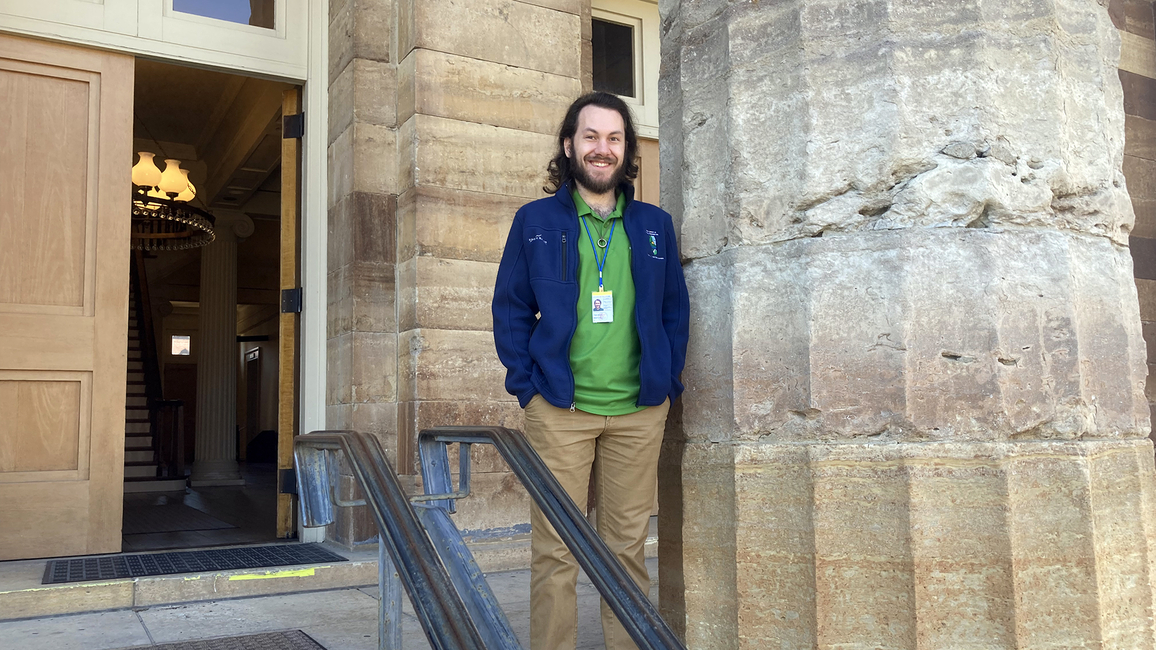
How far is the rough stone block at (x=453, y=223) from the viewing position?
4.79 metres

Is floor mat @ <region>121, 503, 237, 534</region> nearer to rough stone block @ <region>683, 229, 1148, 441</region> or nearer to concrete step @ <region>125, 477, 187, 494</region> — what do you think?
concrete step @ <region>125, 477, 187, 494</region>

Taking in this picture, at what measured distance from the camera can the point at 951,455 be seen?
2.03m

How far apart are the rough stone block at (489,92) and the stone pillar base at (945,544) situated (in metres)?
3.26

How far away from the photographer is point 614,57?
246 inches

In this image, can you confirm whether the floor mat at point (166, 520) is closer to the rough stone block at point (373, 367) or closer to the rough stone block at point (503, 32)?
the rough stone block at point (373, 367)

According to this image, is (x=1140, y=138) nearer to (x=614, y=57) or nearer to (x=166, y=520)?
(x=614, y=57)

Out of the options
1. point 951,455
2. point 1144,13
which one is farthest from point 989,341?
point 1144,13

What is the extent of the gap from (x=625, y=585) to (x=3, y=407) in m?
3.92

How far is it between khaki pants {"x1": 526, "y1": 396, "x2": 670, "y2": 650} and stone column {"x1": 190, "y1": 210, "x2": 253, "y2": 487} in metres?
9.09

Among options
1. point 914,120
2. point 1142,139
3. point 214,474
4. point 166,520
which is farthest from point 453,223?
point 214,474

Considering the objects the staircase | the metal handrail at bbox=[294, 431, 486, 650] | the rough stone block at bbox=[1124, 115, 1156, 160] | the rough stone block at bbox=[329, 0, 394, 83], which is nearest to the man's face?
the metal handrail at bbox=[294, 431, 486, 650]

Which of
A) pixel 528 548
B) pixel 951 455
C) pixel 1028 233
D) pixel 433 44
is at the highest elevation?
A: pixel 433 44

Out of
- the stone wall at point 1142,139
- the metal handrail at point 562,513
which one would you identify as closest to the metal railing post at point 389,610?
the metal handrail at point 562,513

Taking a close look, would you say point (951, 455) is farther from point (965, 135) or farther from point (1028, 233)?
point (965, 135)
